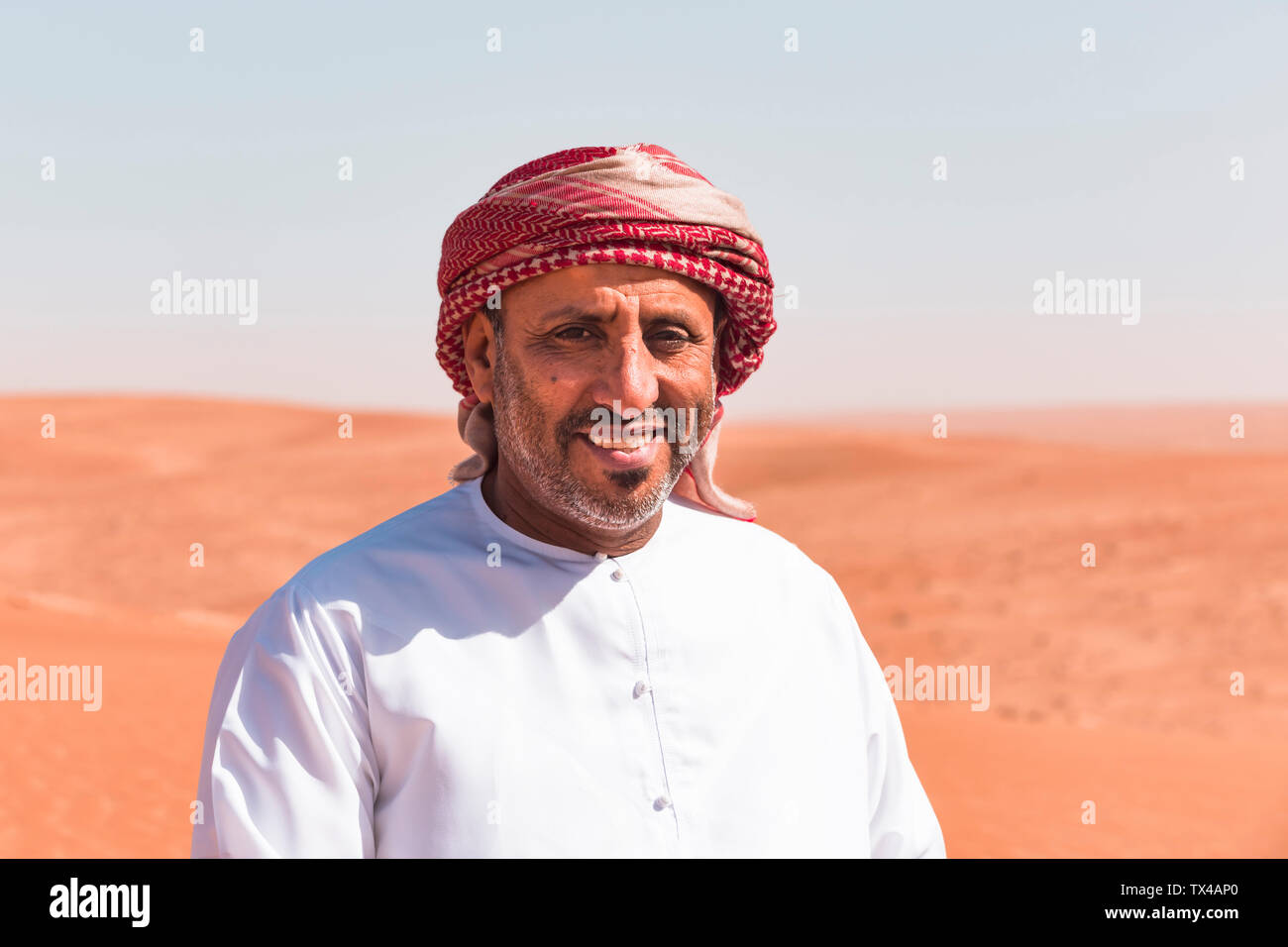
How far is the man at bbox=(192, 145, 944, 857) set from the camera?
238cm

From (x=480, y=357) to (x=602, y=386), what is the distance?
0.43m

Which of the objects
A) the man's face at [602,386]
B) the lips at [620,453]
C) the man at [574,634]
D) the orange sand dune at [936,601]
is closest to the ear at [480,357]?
the man at [574,634]

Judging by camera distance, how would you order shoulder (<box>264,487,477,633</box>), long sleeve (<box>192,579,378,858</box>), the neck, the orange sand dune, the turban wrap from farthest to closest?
the orange sand dune
the neck
the turban wrap
shoulder (<box>264,487,477,633</box>)
long sleeve (<box>192,579,378,858</box>)

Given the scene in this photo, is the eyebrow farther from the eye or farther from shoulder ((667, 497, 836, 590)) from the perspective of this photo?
shoulder ((667, 497, 836, 590))

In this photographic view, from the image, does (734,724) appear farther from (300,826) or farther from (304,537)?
(304,537)

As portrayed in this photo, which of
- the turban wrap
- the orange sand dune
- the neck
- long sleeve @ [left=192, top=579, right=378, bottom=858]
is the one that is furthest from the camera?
the orange sand dune

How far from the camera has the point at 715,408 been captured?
116 inches

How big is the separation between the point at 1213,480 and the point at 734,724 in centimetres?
2734

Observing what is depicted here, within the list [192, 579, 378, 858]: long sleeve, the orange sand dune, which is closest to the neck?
[192, 579, 378, 858]: long sleeve

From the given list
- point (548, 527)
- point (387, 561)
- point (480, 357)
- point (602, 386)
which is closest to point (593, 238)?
point (602, 386)

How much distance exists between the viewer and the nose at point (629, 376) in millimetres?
2498
